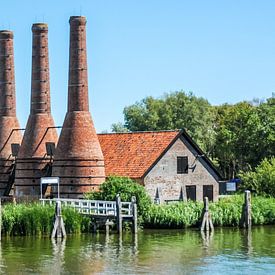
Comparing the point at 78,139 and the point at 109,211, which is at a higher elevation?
the point at 78,139

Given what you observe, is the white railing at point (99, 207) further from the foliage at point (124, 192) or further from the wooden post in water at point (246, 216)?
the wooden post in water at point (246, 216)

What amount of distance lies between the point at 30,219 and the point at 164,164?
15210mm

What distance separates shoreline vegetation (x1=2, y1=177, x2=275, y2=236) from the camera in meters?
49.1

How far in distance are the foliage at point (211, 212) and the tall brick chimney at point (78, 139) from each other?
6.11 meters

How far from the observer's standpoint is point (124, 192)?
53219mm

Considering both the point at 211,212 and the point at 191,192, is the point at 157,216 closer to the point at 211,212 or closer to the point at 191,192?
the point at 211,212

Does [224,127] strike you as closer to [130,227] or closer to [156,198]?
[156,198]

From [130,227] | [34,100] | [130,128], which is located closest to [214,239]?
[130,227]

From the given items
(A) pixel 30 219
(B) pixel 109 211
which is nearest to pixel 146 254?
(A) pixel 30 219

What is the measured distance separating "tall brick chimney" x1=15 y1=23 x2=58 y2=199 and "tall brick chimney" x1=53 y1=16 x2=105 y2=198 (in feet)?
7.56

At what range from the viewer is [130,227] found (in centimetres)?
A: 5281

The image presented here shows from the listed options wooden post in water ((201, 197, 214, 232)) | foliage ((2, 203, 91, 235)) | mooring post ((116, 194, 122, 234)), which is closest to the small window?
wooden post in water ((201, 197, 214, 232))

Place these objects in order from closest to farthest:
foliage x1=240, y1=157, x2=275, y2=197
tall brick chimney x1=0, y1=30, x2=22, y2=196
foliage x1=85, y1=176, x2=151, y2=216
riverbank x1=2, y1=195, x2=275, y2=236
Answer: riverbank x1=2, y1=195, x2=275, y2=236
foliage x1=85, y1=176, x2=151, y2=216
foliage x1=240, y1=157, x2=275, y2=197
tall brick chimney x1=0, y1=30, x2=22, y2=196

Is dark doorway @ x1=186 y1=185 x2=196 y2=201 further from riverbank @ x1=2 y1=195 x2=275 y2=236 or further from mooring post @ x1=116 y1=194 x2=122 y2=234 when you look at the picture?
mooring post @ x1=116 y1=194 x2=122 y2=234
